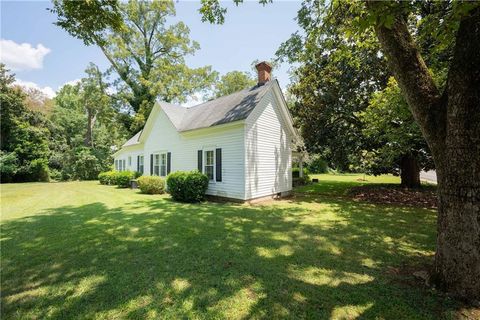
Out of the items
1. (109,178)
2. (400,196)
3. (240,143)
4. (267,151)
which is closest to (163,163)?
(240,143)

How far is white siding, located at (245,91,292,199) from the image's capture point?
10.5m

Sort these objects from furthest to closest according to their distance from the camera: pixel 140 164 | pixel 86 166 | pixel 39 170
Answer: pixel 86 166 < pixel 39 170 < pixel 140 164

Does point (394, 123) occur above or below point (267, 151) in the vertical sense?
above

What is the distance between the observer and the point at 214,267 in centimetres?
398

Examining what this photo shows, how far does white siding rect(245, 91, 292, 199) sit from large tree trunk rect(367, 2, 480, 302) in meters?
7.53

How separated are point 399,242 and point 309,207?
4.51 metres

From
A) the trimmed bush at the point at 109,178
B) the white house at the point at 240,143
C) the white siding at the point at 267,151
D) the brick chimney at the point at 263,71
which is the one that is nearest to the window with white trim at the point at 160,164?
the white house at the point at 240,143

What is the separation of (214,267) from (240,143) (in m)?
6.97

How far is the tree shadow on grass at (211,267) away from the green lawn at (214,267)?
0.7 inches

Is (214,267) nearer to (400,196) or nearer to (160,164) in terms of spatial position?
(400,196)

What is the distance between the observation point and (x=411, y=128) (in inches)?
365

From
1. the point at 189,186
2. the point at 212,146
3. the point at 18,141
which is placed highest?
the point at 18,141

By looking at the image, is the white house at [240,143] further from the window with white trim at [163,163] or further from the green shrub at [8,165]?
the green shrub at [8,165]

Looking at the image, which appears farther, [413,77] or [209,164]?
[209,164]
